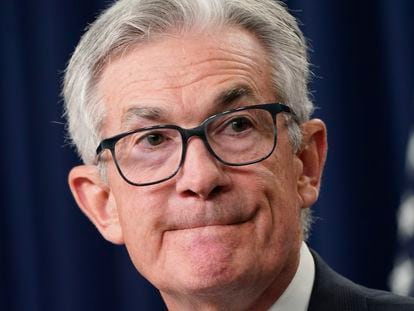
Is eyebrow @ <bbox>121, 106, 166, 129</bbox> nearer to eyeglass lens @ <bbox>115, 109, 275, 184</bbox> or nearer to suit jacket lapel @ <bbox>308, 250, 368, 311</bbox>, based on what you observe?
eyeglass lens @ <bbox>115, 109, 275, 184</bbox>

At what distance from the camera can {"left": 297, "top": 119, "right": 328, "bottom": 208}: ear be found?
81.6 inches

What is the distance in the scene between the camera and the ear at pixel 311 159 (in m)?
2.07

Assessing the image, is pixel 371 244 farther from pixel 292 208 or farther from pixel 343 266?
pixel 292 208

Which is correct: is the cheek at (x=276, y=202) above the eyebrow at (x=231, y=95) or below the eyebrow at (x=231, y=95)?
below

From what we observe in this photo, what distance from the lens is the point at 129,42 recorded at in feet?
6.51

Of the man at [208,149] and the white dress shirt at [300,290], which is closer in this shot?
the man at [208,149]

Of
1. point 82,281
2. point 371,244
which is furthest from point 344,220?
point 82,281

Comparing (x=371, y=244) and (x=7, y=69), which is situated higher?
(x=7, y=69)

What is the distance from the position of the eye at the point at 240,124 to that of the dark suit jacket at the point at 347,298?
0.40m

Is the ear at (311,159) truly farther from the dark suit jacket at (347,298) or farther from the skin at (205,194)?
Answer: the dark suit jacket at (347,298)

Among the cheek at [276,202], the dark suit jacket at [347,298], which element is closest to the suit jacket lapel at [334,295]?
the dark suit jacket at [347,298]

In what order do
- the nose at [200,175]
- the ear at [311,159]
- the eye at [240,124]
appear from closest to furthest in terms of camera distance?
the nose at [200,175], the eye at [240,124], the ear at [311,159]

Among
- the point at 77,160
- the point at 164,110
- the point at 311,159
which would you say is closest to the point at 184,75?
the point at 164,110

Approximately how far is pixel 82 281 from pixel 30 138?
1.80 ft
